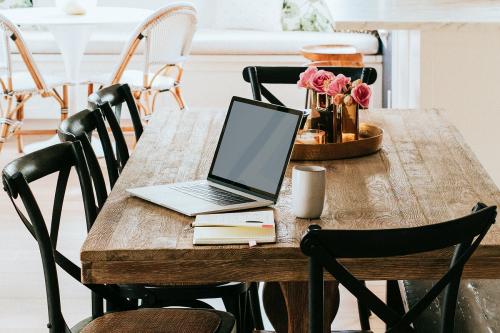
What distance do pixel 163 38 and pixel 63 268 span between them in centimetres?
349

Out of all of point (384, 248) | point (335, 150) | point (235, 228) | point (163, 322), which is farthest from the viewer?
point (335, 150)

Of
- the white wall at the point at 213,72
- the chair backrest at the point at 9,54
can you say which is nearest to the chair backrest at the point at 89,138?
the chair backrest at the point at 9,54

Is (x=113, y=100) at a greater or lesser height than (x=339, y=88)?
lesser

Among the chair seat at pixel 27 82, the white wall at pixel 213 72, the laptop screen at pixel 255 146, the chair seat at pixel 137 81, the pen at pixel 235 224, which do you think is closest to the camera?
the pen at pixel 235 224

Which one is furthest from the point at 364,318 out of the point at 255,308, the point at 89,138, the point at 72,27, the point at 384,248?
the point at 72,27

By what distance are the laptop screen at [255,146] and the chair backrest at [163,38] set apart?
3.08 metres

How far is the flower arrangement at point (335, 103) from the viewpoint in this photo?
278 cm

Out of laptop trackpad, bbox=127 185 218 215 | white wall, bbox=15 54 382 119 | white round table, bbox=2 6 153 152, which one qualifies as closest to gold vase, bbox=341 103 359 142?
laptop trackpad, bbox=127 185 218 215

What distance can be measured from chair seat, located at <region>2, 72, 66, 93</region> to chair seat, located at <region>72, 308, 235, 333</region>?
3363 mm

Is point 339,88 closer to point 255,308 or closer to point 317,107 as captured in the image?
point 317,107

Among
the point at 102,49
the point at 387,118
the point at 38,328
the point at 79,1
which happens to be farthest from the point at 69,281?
the point at 102,49

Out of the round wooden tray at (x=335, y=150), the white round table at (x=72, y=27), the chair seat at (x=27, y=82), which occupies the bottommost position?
the chair seat at (x=27, y=82)

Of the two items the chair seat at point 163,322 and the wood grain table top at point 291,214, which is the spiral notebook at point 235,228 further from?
the chair seat at point 163,322

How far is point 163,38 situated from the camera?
5648mm
